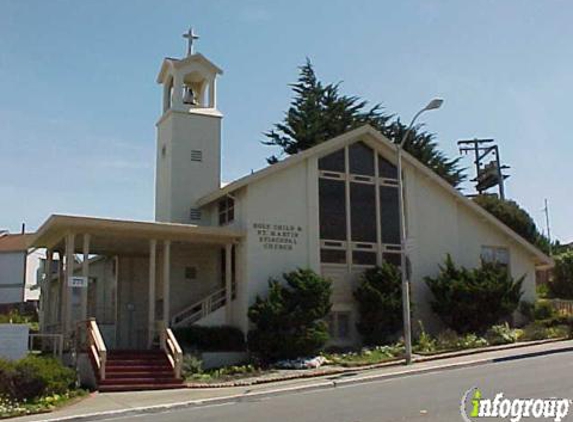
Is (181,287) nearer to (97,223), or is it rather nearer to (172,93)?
(97,223)

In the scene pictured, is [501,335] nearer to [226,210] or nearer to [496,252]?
[496,252]

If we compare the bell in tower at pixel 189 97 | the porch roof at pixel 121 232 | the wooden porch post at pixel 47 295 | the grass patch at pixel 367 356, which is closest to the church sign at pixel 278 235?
the porch roof at pixel 121 232

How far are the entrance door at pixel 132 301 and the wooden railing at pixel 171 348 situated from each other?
441cm

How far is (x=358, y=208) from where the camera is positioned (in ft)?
95.0

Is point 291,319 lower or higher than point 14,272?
lower

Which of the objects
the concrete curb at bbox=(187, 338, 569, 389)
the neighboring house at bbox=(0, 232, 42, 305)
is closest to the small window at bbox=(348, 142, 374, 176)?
the concrete curb at bbox=(187, 338, 569, 389)

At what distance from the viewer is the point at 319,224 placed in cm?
2797

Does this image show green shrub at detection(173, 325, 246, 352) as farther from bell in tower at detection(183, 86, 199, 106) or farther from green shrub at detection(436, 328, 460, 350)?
bell in tower at detection(183, 86, 199, 106)

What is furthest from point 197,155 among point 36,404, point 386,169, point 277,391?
point 36,404

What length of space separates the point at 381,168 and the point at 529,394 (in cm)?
1642

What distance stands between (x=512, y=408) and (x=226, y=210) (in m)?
17.0

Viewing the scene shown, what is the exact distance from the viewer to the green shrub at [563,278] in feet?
136

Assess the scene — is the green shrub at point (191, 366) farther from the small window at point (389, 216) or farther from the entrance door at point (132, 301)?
the small window at point (389, 216)

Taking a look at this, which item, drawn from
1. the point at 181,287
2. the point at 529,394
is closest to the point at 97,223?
the point at 181,287
